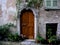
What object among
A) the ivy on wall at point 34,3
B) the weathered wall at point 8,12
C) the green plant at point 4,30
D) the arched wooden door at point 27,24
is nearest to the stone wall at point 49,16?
the ivy on wall at point 34,3

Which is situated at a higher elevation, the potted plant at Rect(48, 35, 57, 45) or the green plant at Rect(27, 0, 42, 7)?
the green plant at Rect(27, 0, 42, 7)

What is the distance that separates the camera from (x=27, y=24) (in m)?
14.1

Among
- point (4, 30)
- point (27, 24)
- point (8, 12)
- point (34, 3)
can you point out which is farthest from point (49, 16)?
point (4, 30)

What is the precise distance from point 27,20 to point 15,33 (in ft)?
3.84

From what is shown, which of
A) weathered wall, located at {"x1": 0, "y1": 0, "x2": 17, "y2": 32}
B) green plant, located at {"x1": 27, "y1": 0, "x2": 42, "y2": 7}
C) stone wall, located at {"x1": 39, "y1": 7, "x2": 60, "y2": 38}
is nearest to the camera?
green plant, located at {"x1": 27, "y1": 0, "x2": 42, "y2": 7}

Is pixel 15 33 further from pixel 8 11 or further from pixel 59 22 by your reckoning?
pixel 59 22

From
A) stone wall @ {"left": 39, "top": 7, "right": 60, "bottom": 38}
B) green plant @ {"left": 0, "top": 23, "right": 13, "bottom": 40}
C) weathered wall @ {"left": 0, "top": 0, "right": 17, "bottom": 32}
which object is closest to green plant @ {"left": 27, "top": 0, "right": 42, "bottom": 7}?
stone wall @ {"left": 39, "top": 7, "right": 60, "bottom": 38}

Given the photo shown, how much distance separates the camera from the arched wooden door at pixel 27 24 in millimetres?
14102

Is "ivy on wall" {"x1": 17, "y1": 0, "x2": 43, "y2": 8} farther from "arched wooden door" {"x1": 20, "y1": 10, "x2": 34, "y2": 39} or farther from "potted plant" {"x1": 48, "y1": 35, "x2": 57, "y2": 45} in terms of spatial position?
"potted plant" {"x1": 48, "y1": 35, "x2": 57, "y2": 45}

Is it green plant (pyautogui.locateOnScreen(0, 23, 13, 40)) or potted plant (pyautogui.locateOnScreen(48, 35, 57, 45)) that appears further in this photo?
green plant (pyautogui.locateOnScreen(0, 23, 13, 40))

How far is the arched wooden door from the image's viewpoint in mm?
14102

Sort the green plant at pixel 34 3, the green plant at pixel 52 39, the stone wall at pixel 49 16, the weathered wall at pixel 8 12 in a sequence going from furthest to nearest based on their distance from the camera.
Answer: the weathered wall at pixel 8 12 → the stone wall at pixel 49 16 → the green plant at pixel 34 3 → the green plant at pixel 52 39

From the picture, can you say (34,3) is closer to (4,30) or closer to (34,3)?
(34,3)

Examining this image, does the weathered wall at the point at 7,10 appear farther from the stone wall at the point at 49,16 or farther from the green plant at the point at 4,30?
the stone wall at the point at 49,16
